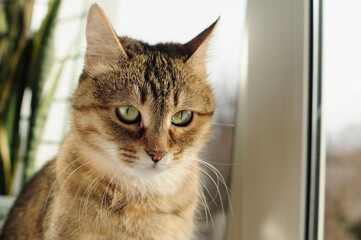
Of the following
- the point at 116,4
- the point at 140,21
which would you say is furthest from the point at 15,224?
the point at 116,4

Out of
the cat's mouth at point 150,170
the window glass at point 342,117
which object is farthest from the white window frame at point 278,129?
the cat's mouth at point 150,170

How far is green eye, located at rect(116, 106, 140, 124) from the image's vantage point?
612 mm

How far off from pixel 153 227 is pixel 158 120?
226mm

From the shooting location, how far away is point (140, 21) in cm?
86

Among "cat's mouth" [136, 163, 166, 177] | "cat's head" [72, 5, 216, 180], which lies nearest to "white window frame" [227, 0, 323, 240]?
"cat's head" [72, 5, 216, 180]

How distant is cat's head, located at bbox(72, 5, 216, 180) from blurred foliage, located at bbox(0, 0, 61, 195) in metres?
0.87

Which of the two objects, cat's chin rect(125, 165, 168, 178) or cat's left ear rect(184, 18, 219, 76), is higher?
cat's left ear rect(184, 18, 219, 76)

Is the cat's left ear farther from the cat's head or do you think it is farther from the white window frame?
the white window frame

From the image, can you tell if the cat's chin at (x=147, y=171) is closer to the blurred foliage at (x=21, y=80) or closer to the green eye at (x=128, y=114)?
the green eye at (x=128, y=114)

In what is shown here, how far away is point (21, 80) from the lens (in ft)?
4.97

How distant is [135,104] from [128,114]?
3 cm

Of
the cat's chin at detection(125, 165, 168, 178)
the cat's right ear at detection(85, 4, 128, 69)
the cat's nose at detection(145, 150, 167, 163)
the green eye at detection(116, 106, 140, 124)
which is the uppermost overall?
the cat's right ear at detection(85, 4, 128, 69)

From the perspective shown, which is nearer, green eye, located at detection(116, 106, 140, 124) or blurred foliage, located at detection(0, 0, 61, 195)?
green eye, located at detection(116, 106, 140, 124)

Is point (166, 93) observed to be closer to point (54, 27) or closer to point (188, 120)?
point (188, 120)
